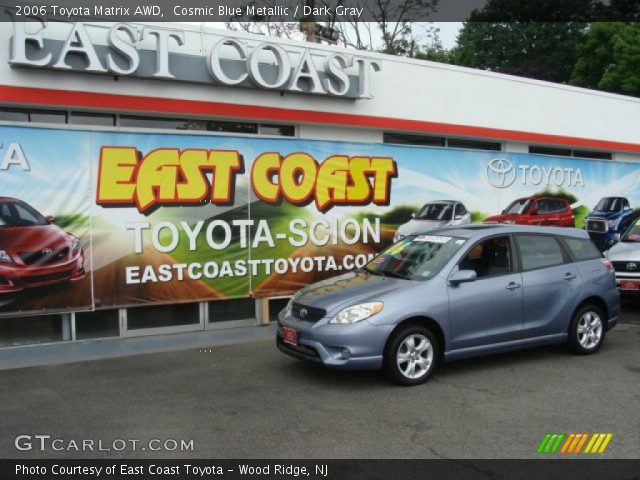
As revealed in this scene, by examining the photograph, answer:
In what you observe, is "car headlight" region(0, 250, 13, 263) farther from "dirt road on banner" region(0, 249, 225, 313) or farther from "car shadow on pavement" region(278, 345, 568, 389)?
"car shadow on pavement" region(278, 345, 568, 389)

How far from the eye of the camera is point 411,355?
6.70 m

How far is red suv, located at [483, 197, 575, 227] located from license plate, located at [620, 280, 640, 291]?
2.62 m

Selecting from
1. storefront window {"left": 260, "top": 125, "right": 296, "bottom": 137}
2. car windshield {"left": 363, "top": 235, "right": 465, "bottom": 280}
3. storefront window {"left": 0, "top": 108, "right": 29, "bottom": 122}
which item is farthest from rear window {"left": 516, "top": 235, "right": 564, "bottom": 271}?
storefront window {"left": 0, "top": 108, "right": 29, "bottom": 122}

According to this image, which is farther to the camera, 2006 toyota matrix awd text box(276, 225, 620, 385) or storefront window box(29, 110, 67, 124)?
storefront window box(29, 110, 67, 124)

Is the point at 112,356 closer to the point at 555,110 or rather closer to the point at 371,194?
the point at 371,194

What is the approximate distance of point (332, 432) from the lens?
5.39 metres

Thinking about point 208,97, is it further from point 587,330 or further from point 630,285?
point 630,285

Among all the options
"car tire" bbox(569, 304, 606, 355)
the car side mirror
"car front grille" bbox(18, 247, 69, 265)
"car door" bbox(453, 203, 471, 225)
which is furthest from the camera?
"car door" bbox(453, 203, 471, 225)

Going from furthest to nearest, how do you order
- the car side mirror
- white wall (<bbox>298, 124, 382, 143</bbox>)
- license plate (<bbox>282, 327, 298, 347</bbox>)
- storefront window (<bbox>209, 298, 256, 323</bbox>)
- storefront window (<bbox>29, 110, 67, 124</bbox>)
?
white wall (<bbox>298, 124, 382, 143</bbox>) < storefront window (<bbox>209, 298, 256, 323</bbox>) < storefront window (<bbox>29, 110, 67, 124</bbox>) < the car side mirror < license plate (<bbox>282, 327, 298, 347</bbox>)

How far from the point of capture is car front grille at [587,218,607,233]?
1466 centimetres

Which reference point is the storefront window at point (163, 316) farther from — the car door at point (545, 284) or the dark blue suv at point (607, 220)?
the dark blue suv at point (607, 220)

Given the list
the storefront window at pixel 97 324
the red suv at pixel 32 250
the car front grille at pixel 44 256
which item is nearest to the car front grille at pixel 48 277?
the red suv at pixel 32 250

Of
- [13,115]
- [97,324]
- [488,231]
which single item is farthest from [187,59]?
[488,231]

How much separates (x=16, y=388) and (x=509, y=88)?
12053 mm
